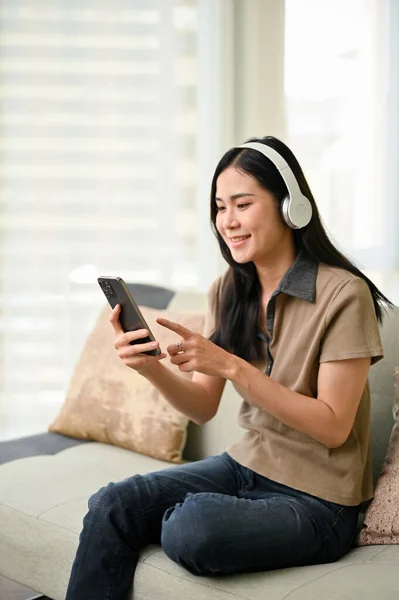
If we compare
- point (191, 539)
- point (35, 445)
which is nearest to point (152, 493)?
point (191, 539)

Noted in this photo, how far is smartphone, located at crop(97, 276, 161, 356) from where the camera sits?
1636 millimetres

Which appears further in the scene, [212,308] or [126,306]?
[212,308]

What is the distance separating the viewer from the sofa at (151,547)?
146 centimetres

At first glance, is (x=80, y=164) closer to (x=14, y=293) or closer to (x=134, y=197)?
(x=134, y=197)

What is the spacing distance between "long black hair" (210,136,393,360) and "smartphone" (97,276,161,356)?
0.85 feet

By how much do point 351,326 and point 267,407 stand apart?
223 millimetres

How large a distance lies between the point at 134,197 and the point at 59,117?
428 millimetres

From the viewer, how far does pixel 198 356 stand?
5.25 feet

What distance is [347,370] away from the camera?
160 centimetres

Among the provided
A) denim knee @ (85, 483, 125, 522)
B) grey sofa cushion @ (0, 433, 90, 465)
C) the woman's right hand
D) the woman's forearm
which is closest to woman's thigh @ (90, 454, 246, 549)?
denim knee @ (85, 483, 125, 522)

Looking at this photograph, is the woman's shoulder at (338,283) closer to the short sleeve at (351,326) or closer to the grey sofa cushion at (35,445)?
the short sleeve at (351,326)

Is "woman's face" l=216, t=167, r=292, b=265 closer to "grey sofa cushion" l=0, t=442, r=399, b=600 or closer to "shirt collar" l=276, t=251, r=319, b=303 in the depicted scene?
"shirt collar" l=276, t=251, r=319, b=303

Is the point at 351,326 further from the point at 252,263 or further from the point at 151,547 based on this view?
the point at 151,547

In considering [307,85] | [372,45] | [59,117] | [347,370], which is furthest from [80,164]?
[347,370]
